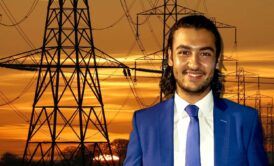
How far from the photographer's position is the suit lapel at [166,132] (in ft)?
17.4

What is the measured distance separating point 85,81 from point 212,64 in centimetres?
4066

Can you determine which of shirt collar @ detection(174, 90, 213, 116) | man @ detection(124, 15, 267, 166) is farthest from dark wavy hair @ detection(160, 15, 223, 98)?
shirt collar @ detection(174, 90, 213, 116)

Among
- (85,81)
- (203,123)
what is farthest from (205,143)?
(85,81)

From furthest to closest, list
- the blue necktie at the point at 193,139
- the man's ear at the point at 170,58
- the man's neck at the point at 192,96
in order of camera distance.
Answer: the man's ear at the point at 170,58
the man's neck at the point at 192,96
the blue necktie at the point at 193,139

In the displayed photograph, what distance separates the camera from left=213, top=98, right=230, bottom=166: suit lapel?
530 cm

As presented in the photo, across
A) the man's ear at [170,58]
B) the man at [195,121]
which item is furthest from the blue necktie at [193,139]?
the man's ear at [170,58]

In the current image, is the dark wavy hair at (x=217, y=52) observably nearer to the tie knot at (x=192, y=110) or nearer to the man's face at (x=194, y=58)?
the man's face at (x=194, y=58)

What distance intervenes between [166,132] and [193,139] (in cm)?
20

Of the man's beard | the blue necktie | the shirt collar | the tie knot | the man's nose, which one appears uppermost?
the man's nose

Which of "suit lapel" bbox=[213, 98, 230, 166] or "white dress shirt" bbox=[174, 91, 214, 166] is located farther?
"white dress shirt" bbox=[174, 91, 214, 166]

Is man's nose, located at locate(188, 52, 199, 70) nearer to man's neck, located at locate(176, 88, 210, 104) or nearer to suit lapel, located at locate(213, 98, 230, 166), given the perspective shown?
man's neck, located at locate(176, 88, 210, 104)

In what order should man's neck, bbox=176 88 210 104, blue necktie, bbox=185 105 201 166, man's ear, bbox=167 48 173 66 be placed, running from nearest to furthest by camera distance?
blue necktie, bbox=185 105 201 166
man's neck, bbox=176 88 210 104
man's ear, bbox=167 48 173 66

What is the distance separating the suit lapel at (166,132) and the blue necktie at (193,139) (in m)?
0.12

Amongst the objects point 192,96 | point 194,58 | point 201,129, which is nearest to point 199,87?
point 192,96
